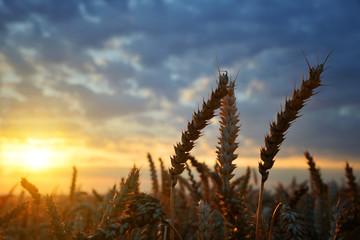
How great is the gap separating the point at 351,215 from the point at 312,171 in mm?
3393

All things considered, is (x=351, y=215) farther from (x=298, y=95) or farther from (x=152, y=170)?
(x=152, y=170)

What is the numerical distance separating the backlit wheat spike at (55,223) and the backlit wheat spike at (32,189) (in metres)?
0.37

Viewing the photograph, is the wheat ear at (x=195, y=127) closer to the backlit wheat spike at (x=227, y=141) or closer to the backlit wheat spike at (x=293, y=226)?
the backlit wheat spike at (x=227, y=141)

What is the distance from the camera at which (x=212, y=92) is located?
2055 mm

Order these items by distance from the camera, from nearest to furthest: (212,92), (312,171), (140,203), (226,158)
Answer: (140,203) < (212,92) < (226,158) < (312,171)

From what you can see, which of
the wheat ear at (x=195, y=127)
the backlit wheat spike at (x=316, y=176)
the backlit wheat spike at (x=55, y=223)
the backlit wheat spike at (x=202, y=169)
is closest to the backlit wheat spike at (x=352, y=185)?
the backlit wheat spike at (x=316, y=176)

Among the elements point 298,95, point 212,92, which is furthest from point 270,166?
point 212,92

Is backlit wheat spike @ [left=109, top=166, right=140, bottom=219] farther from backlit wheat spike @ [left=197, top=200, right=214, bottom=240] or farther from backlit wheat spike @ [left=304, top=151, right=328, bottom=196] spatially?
backlit wheat spike @ [left=304, top=151, right=328, bottom=196]

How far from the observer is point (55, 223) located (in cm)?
222

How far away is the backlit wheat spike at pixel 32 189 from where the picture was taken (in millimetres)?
2643

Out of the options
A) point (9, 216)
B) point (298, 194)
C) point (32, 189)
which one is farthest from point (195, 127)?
point (9, 216)

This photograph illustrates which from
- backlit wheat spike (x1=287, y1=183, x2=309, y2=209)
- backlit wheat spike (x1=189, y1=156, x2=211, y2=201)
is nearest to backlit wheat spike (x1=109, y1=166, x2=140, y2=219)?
backlit wheat spike (x1=189, y1=156, x2=211, y2=201)

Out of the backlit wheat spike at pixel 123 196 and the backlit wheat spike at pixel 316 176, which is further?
the backlit wheat spike at pixel 316 176

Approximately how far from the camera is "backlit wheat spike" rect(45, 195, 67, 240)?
218 cm
